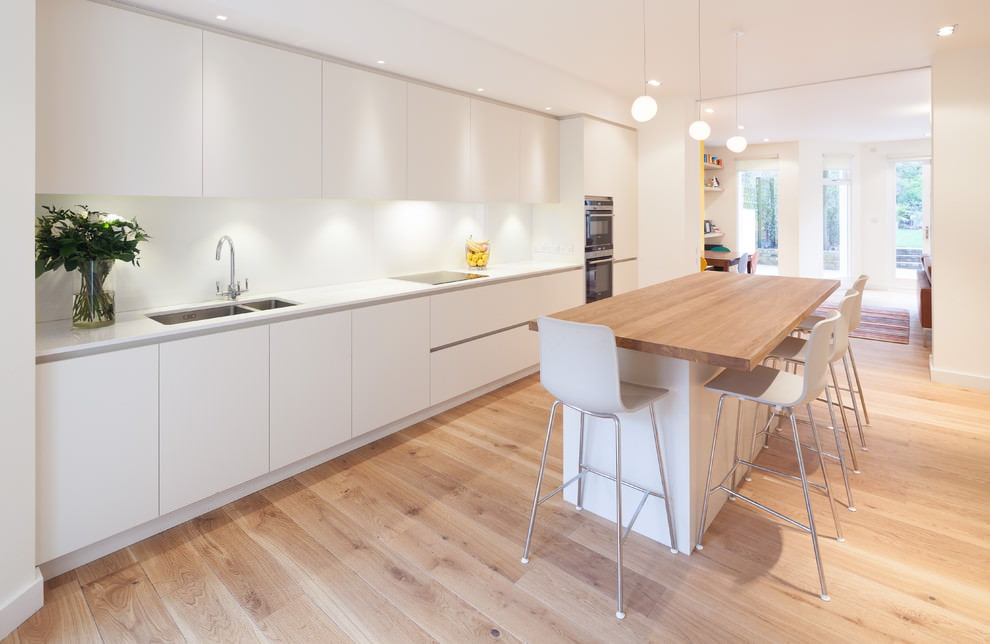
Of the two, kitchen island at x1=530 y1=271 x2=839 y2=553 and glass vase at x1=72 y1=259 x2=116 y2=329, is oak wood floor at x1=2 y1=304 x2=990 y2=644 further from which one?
glass vase at x1=72 y1=259 x2=116 y2=329

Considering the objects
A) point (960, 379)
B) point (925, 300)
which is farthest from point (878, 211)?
point (960, 379)

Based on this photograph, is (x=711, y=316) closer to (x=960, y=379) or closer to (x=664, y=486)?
(x=664, y=486)

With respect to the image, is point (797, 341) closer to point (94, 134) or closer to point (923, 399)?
point (923, 399)

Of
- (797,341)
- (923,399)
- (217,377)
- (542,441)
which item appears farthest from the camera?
(923,399)

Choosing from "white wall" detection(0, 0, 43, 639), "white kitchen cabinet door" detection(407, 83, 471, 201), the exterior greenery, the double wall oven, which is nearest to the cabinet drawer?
the double wall oven

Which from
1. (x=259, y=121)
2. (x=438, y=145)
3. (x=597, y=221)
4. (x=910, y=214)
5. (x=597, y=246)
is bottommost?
(x=597, y=246)

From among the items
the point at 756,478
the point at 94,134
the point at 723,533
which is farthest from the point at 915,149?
the point at 94,134

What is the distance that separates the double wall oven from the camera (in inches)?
199

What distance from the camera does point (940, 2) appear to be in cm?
326

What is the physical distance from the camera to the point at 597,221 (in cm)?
516

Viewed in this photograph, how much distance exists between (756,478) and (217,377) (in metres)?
2.70

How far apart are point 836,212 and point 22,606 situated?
447 inches

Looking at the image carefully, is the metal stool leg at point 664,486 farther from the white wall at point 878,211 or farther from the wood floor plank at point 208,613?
the white wall at point 878,211

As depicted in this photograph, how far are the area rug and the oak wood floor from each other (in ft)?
11.6
